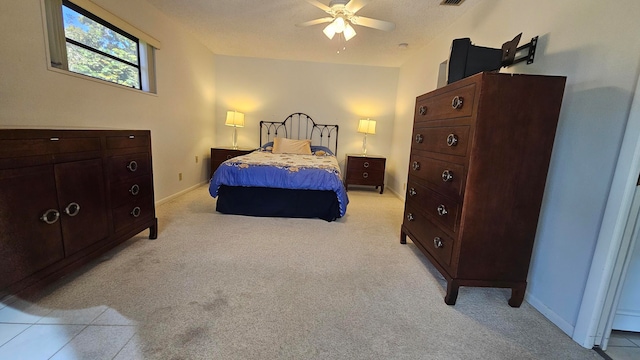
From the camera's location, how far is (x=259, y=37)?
12.0 feet

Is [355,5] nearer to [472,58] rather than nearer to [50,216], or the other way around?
[472,58]

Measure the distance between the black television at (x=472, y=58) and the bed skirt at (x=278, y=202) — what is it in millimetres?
1754

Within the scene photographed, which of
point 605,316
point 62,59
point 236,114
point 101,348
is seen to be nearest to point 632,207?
point 605,316

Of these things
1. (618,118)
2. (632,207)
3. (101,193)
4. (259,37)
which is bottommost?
(101,193)

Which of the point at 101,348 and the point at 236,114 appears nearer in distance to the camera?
the point at 101,348

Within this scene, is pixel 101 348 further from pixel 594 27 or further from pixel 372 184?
pixel 372 184

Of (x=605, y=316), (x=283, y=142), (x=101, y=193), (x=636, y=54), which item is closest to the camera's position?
(x=636, y=54)

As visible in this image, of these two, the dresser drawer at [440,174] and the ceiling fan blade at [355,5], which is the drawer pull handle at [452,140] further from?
the ceiling fan blade at [355,5]

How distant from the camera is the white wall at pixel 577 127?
1188mm

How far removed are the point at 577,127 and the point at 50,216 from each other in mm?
2910

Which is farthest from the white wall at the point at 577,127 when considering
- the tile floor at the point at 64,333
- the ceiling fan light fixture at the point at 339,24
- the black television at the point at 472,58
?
the tile floor at the point at 64,333

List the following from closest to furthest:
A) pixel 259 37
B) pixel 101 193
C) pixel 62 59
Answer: pixel 101 193
pixel 62 59
pixel 259 37

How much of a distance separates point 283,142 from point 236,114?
100cm

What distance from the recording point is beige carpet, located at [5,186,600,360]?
1.20 metres
